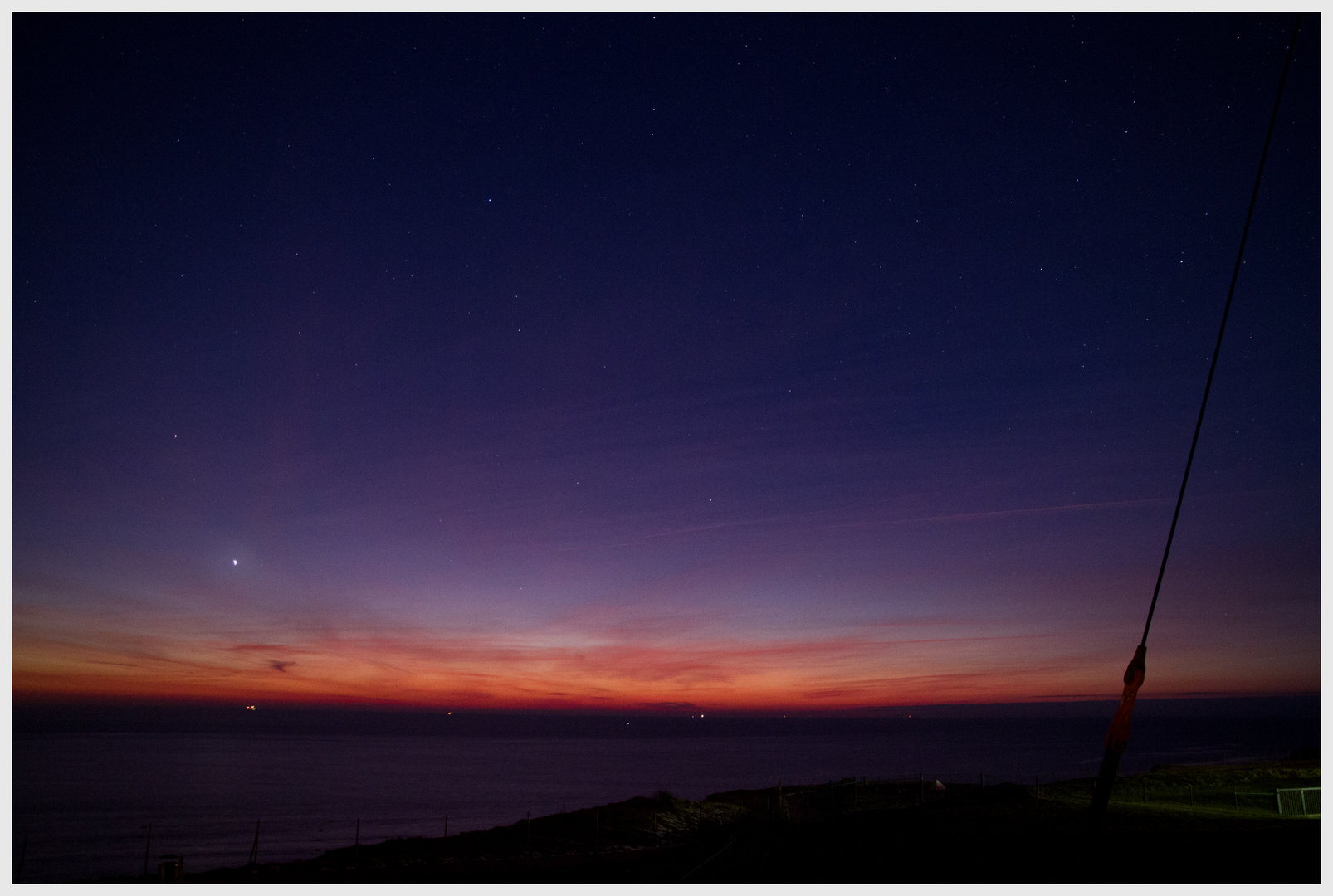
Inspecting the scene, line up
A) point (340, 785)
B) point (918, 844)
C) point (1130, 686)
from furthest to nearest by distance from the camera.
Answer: point (340, 785) → point (918, 844) → point (1130, 686)

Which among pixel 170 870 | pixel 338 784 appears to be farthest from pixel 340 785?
pixel 170 870

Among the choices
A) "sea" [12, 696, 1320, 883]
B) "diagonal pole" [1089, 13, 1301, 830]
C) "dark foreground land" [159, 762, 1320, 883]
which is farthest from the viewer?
"sea" [12, 696, 1320, 883]

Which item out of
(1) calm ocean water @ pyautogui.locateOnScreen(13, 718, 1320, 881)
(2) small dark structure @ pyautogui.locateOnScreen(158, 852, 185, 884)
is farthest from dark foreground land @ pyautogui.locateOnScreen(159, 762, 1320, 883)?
(1) calm ocean water @ pyautogui.locateOnScreen(13, 718, 1320, 881)

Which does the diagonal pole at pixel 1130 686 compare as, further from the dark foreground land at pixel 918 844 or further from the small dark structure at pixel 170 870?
the small dark structure at pixel 170 870

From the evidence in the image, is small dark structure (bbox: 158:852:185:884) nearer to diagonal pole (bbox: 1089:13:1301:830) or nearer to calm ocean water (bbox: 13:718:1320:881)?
diagonal pole (bbox: 1089:13:1301:830)

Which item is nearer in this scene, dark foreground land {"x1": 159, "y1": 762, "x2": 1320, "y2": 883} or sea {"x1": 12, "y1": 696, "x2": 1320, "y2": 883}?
dark foreground land {"x1": 159, "y1": 762, "x2": 1320, "y2": 883}

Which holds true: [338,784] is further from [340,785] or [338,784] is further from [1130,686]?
[1130,686]

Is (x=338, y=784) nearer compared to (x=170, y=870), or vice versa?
(x=170, y=870)

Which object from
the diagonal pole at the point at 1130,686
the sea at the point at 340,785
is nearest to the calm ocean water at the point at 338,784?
the sea at the point at 340,785
